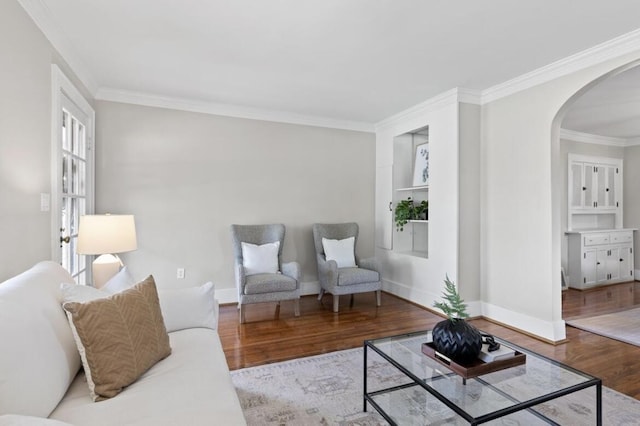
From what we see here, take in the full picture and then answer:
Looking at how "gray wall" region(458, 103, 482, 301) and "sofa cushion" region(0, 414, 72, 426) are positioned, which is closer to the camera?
"sofa cushion" region(0, 414, 72, 426)

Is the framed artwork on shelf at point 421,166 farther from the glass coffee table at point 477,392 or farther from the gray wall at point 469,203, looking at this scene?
the glass coffee table at point 477,392

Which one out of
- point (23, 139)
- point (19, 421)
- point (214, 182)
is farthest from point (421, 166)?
point (19, 421)

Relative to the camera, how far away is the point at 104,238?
2473 mm

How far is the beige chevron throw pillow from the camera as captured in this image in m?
1.26

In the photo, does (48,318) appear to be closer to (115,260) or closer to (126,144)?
(115,260)

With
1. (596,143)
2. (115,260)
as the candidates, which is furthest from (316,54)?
(596,143)

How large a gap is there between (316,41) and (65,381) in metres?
2.54

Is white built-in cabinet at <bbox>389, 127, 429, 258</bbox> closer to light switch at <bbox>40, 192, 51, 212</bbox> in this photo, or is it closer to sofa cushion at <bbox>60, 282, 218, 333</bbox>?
sofa cushion at <bbox>60, 282, 218, 333</bbox>

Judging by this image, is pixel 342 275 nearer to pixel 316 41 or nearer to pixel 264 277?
pixel 264 277

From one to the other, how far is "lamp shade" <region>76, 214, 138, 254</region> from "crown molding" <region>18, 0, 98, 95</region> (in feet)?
4.27

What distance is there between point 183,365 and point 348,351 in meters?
1.60

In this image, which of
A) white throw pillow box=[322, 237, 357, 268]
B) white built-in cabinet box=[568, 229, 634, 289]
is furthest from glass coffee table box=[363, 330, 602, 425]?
white built-in cabinet box=[568, 229, 634, 289]

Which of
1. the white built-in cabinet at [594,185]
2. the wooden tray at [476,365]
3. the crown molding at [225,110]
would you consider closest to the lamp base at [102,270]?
the crown molding at [225,110]

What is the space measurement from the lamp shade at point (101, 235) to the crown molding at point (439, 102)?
11.3ft
